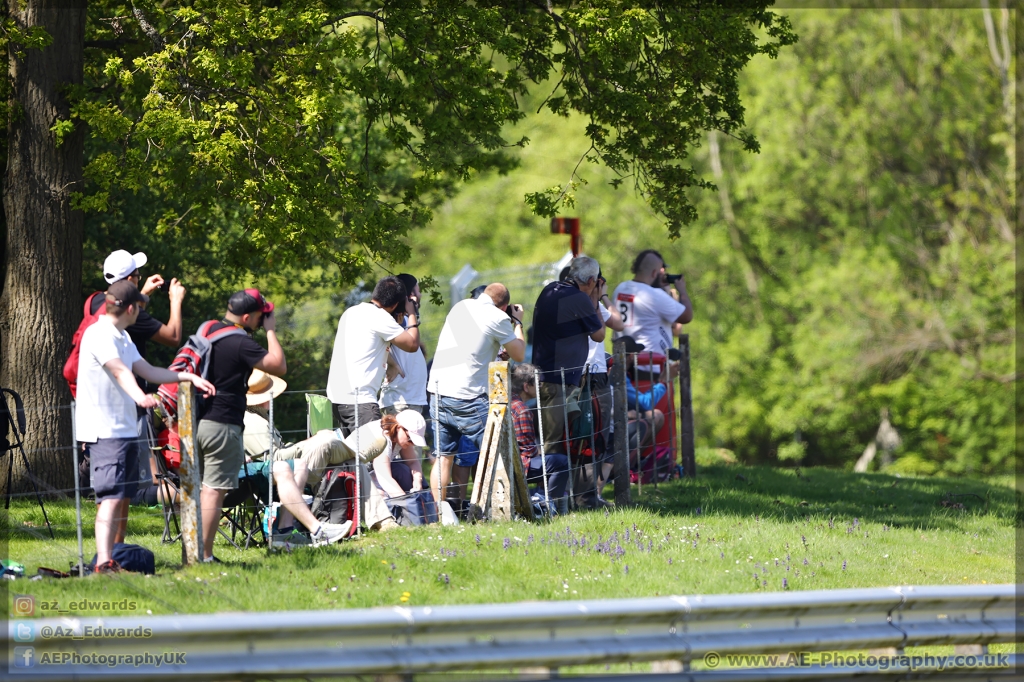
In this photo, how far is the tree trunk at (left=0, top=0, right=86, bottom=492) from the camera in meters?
11.1

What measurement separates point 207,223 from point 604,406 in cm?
673

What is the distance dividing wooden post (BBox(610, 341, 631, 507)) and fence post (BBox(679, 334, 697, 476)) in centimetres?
199

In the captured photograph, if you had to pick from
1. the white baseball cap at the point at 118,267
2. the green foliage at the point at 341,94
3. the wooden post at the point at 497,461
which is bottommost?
the wooden post at the point at 497,461

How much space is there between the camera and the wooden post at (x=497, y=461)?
9.02 m

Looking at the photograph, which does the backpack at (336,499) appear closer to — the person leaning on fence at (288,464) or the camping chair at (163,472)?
the person leaning on fence at (288,464)

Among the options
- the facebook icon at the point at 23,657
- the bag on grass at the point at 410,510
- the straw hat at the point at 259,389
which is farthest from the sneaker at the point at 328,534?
the facebook icon at the point at 23,657

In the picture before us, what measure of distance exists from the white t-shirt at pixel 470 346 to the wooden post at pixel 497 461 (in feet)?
1.07

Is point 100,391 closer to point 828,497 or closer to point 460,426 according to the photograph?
point 460,426

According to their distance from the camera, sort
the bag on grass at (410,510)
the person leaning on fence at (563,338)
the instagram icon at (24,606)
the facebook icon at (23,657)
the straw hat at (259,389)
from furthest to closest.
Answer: the person leaning on fence at (563,338), the bag on grass at (410,510), the straw hat at (259,389), the instagram icon at (24,606), the facebook icon at (23,657)

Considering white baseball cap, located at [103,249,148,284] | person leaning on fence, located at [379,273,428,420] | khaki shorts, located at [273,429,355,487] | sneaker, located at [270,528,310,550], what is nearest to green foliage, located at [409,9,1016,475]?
person leaning on fence, located at [379,273,428,420]

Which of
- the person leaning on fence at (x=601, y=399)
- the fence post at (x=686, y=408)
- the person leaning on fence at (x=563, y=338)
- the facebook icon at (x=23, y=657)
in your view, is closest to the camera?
the facebook icon at (x=23, y=657)

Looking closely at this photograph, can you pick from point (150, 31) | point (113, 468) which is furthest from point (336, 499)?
point (150, 31)

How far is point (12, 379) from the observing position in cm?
1105

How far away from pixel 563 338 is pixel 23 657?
6007 millimetres
